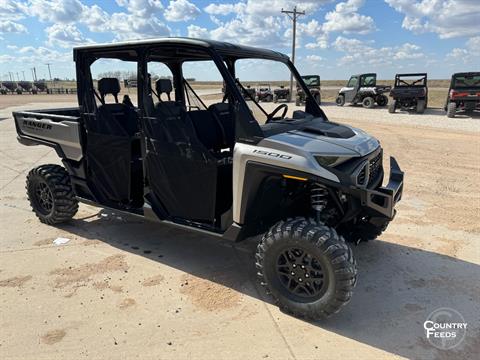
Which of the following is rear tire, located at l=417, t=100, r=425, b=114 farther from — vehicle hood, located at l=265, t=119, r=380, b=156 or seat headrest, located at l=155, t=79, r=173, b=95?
seat headrest, located at l=155, t=79, r=173, b=95

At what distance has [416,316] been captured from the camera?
11.1 ft

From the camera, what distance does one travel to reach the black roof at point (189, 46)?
145 inches

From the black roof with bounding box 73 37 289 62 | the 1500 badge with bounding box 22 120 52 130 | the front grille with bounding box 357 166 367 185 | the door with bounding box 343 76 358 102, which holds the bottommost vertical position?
the door with bounding box 343 76 358 102

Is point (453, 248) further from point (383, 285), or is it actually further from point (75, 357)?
point (75, 357)

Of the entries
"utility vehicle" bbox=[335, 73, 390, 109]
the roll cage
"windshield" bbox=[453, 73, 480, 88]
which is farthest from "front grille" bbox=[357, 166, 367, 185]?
"utility vehicle" bbox=[335, 73, 390, 109]

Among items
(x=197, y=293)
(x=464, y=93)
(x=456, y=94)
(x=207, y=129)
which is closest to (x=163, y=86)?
(x=207, y=129)

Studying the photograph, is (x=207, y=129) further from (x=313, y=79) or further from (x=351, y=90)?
(x=313, y=79)

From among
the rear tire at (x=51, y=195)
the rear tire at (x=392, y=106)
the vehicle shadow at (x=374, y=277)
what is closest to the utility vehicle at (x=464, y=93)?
the rear tire at (x=392, y=106)

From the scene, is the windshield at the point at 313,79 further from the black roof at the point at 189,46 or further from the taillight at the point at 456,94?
the black roof at the point at 189,46

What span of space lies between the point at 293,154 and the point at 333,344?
4.83 feet

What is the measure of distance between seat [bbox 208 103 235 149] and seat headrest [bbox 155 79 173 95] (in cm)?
51

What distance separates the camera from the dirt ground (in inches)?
118

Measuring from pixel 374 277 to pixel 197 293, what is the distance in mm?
1764

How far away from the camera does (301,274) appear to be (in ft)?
10.9
